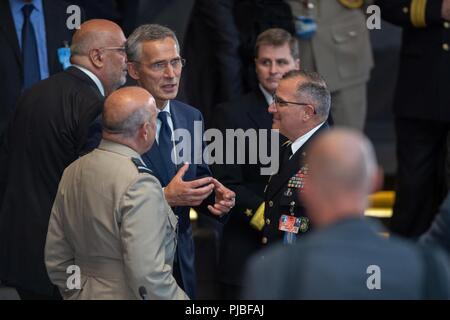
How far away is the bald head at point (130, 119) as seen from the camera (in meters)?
4.09

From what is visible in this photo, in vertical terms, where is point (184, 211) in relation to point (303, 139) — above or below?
below

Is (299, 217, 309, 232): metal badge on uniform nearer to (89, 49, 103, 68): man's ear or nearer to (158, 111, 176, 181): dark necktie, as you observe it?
(158, 111, 176, 181): dark necktie

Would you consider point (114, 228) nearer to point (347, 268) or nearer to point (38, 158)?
point (38, 158)

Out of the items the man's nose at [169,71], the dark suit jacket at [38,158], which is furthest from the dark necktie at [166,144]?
the dark suit jacket at [38,158]

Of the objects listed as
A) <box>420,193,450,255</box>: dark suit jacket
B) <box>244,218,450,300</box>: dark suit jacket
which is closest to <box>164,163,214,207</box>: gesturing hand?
<box>420,193,450,255</box>: dark suit jacket

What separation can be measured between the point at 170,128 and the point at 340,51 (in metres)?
2.17

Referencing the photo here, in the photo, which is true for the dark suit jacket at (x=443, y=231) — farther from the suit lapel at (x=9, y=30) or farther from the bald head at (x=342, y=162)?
the suit lapel at (x=9, y=30)

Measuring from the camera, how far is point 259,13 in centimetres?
646

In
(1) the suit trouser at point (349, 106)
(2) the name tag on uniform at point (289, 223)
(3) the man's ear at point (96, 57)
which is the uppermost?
(3) the man's ear at point (96, 57)

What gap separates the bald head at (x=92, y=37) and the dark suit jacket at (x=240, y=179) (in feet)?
2.72

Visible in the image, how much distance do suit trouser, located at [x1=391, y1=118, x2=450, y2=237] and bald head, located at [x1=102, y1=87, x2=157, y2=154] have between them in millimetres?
2698
